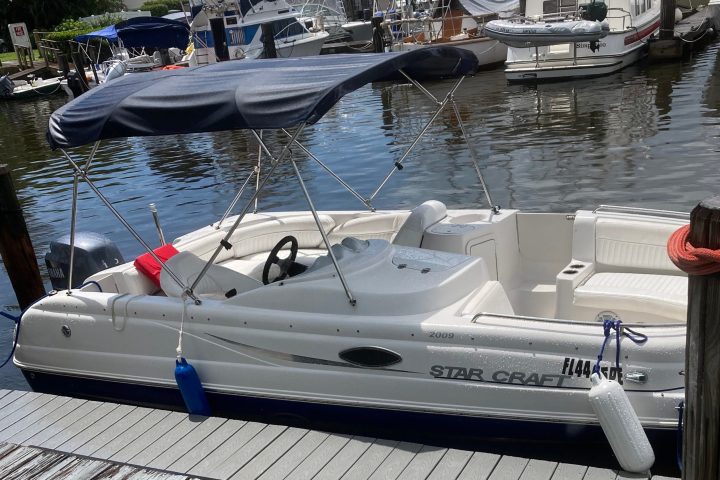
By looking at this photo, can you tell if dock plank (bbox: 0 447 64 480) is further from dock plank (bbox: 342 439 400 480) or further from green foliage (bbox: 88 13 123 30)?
green foliage (bbox: 88 13 123 30)

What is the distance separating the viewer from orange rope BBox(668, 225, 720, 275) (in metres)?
2.35

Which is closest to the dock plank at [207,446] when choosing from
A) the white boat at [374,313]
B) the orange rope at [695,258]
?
the white boat at [374,313]

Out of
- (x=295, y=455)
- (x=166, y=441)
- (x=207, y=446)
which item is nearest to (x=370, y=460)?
(x=295, y=455)

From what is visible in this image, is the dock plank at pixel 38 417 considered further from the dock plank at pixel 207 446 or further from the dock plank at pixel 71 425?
the dock plank at pixel 207 446

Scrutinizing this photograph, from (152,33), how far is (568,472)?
32.9 m

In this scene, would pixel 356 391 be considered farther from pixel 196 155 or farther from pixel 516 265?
pixel 196 155

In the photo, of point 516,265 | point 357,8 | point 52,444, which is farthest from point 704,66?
point 357,8

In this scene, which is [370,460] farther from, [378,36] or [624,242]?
[378,36]

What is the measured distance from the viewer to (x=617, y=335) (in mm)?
4258

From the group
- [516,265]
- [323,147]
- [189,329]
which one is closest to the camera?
[189,329]

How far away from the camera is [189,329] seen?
5.41 metres

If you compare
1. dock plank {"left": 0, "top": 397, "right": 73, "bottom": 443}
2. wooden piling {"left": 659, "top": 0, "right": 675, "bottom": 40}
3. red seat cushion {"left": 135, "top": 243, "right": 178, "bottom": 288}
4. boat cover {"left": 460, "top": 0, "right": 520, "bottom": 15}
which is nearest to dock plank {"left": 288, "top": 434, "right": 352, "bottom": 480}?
dock plank {"left": 0, "top": 397, "right": 73, "bottom": 443}

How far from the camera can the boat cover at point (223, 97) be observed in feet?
15.5

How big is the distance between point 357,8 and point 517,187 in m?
40.6
